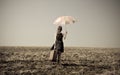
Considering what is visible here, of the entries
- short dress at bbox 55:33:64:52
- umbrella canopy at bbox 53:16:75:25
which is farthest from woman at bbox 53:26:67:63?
umbrella canopy at bbox 53:16:75:25

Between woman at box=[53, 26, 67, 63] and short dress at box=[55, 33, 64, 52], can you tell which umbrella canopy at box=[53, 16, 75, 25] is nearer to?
woman at box=[53, 26, 67, 63]

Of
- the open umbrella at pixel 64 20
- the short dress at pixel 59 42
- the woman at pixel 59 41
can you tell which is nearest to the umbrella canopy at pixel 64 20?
the open umbrella at pixel 64 20

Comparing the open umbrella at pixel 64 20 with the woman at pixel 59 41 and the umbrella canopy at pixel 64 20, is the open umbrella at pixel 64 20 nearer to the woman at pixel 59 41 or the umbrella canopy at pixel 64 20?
the umbrella canopy at pixel 64 20

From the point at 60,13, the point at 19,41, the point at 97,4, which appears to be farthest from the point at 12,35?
the point at 97,4

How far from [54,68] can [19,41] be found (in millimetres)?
2052

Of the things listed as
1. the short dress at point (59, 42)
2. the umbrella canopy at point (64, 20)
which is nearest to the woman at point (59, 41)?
the short dress at point (59, 42)

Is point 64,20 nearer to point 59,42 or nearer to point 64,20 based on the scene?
point 64,20

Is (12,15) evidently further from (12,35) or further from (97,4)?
(97,4)

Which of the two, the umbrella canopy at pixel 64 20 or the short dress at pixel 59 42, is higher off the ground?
the umbrella canopy at pixel 64 20

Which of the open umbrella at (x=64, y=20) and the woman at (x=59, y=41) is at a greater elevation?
the open umbrella at (x=64, y=20)

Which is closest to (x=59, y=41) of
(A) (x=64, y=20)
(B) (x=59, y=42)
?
(B) (x=59, y=42)

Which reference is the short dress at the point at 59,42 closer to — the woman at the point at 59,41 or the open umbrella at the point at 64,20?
the woman at the point at 59,41

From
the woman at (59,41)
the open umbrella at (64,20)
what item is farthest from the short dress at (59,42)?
the open umbrella at (64,20)

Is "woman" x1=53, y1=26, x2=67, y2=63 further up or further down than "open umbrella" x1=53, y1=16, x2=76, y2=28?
further down
